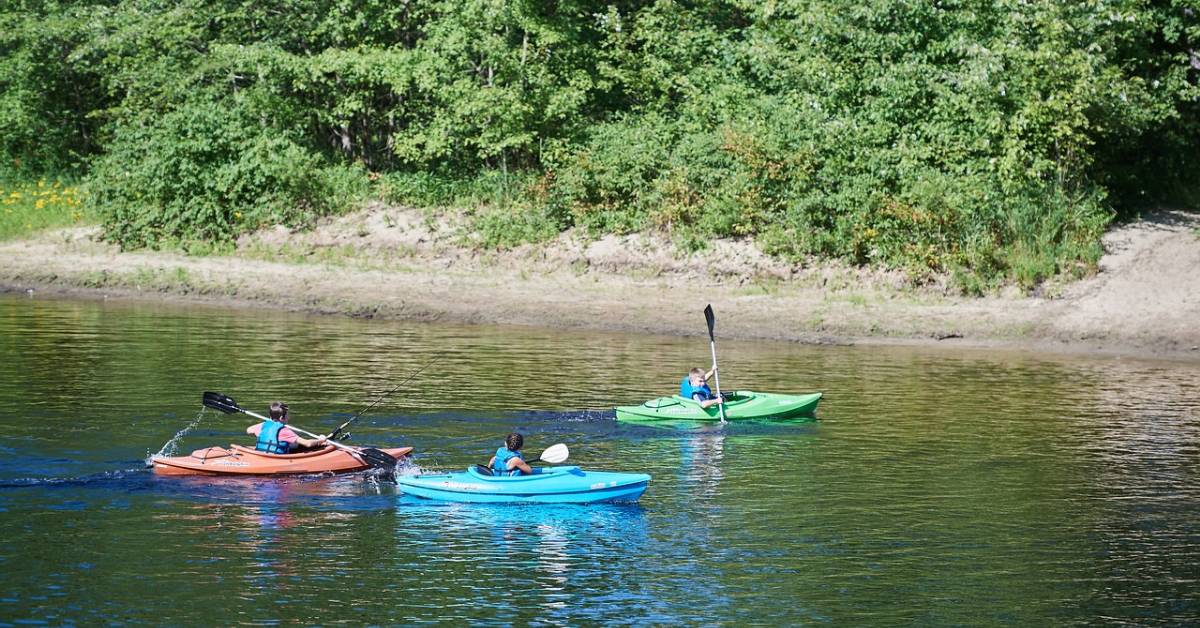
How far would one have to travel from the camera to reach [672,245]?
113ft

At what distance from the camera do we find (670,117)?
1483 inches

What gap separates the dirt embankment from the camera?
30.1 meters

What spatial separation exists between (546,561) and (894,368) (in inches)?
535

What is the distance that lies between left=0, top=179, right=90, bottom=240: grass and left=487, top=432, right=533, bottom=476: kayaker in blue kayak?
25308 millimetres

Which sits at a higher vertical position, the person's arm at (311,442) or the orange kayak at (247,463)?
the person's arm at (311,442)

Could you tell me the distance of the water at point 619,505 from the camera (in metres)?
13.5

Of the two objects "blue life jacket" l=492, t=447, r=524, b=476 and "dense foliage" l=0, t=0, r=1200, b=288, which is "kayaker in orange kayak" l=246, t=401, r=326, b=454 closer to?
"blue life jacket" l=492, t=447, r=524, b=476

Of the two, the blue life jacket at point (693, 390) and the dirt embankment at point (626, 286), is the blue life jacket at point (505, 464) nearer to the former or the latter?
A: the blue life jacket at point (693, 390)

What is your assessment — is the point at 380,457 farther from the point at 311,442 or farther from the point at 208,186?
the point at 208,186

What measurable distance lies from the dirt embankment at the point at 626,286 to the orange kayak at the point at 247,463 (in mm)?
13806

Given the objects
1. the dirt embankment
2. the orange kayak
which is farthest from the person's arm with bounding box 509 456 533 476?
the dirt embankment

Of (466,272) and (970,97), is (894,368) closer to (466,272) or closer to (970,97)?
(970,97)

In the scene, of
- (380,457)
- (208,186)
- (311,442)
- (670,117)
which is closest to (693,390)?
(380,457)

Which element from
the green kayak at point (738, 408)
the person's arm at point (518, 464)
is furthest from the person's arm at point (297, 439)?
the green kayak at point (738, 408)
